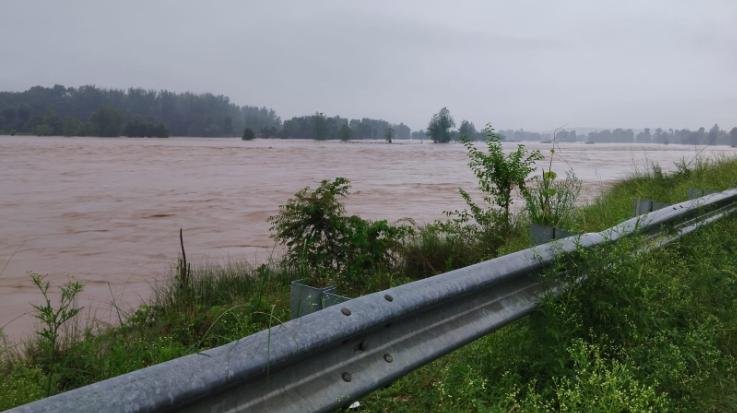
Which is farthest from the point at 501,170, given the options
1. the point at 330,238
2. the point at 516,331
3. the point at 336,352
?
the point at 336,352

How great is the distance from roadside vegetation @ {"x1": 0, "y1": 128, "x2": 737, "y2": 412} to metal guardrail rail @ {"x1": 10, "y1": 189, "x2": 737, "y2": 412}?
23 centimetres

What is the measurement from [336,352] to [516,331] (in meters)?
1.54

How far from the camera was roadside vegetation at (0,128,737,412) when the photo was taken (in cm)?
271

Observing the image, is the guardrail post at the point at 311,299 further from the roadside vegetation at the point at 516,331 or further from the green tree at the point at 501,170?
the green tree at the point at 501,170

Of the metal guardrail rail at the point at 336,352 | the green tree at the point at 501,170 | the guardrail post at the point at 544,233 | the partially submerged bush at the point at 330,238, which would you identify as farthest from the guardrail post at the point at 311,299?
the green tree at the point at 501,170

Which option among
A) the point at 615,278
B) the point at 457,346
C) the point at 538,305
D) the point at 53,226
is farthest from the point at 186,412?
the point at 53,226

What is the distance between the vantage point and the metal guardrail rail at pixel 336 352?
1.53 meters

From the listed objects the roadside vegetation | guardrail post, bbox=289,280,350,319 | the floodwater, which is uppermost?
guardrail post, bbox=289,280,350,319

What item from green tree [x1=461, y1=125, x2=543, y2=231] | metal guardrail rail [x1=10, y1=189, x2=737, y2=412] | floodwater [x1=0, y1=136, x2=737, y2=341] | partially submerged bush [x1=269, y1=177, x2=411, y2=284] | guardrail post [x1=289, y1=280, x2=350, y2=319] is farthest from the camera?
floodwater [x1=0, y1=136, x2=737, y2=341]

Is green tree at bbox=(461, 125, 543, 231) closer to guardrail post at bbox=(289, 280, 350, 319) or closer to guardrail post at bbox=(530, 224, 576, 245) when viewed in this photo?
guardrail post at bbox=(530, 224, 576, 245)

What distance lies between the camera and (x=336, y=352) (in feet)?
6.93

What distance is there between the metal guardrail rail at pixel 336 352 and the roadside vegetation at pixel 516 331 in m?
0.23

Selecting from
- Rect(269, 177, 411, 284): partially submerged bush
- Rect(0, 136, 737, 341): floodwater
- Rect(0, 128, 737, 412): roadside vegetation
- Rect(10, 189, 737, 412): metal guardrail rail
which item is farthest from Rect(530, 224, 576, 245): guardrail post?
Rect(0, 136, 737, 341): floodwater

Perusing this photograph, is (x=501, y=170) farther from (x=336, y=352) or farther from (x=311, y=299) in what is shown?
(x=336, y=352)
